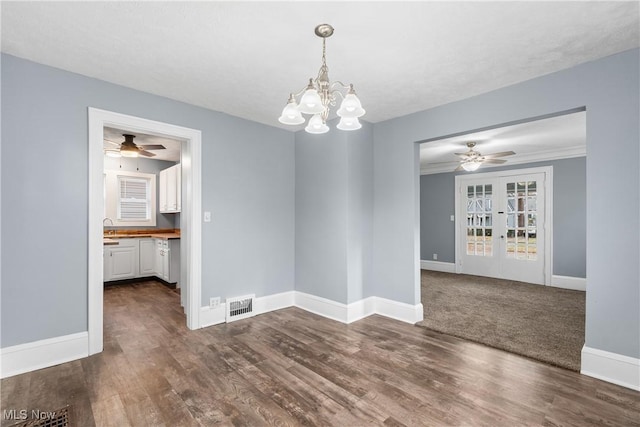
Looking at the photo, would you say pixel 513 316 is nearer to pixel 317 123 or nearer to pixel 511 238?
pixel 511 238

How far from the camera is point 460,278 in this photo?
6.51 meters

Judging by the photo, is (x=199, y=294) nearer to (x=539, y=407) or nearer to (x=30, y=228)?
(x=30, y=228)

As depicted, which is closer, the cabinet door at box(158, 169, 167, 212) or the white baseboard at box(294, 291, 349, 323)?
the white baseboard at box(294, 291, 349, 323)

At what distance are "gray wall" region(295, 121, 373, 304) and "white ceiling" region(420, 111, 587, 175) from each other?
4.90 ft

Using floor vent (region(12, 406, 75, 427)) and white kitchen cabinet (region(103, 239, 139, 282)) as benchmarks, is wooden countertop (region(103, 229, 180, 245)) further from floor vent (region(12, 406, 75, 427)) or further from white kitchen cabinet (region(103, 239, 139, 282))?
floor vent (region(12, 406, 75, 427))

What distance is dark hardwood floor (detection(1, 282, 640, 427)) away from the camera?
1992 mm

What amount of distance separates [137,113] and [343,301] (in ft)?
9.98

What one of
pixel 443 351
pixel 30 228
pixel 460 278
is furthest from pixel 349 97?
pixel 460 278

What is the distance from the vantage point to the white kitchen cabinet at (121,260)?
5.57 metres

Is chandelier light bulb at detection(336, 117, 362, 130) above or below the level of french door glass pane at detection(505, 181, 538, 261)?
above

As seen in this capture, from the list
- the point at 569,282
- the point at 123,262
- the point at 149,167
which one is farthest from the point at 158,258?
the point at 569,282

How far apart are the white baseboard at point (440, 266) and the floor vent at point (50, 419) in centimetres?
699

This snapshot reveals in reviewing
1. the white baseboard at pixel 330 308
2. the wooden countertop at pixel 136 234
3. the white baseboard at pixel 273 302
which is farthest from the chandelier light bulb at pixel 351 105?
the wooden countertop at pixel 136 234

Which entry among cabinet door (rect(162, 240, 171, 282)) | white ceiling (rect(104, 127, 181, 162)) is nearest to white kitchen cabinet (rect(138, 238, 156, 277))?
cabinet door (rect(162, 240, 171, 282))
